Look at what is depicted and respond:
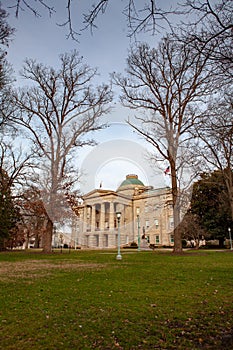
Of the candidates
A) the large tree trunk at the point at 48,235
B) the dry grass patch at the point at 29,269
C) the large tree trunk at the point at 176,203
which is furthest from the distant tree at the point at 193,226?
the dry grass patch at the point at 29,269

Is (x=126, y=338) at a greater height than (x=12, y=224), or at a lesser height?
lesser

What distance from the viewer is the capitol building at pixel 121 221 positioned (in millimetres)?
54406

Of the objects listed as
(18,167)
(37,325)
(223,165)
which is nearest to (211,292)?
(37,325)

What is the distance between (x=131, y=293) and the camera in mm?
5969

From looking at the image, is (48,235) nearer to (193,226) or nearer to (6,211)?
(6,211)

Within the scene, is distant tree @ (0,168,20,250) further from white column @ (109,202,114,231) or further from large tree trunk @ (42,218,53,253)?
white column @ (109,202,114,231)

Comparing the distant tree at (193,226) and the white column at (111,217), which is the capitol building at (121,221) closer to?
the white column at (111,217)

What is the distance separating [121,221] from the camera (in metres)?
57.2

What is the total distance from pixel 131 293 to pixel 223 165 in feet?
66.6

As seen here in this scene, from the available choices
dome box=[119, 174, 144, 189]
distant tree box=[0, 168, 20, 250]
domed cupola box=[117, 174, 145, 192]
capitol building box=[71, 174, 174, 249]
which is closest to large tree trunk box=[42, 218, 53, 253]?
distant tree box=[0, 168, 20, 250]

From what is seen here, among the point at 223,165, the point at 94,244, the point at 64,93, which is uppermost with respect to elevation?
the point at 64,93

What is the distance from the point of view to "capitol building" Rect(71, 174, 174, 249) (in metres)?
54.4

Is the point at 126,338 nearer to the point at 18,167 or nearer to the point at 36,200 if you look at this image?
the point at 36,200

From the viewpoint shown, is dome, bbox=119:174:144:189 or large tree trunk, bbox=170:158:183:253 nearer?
large tree trunk, bbox=170:158:183:253
